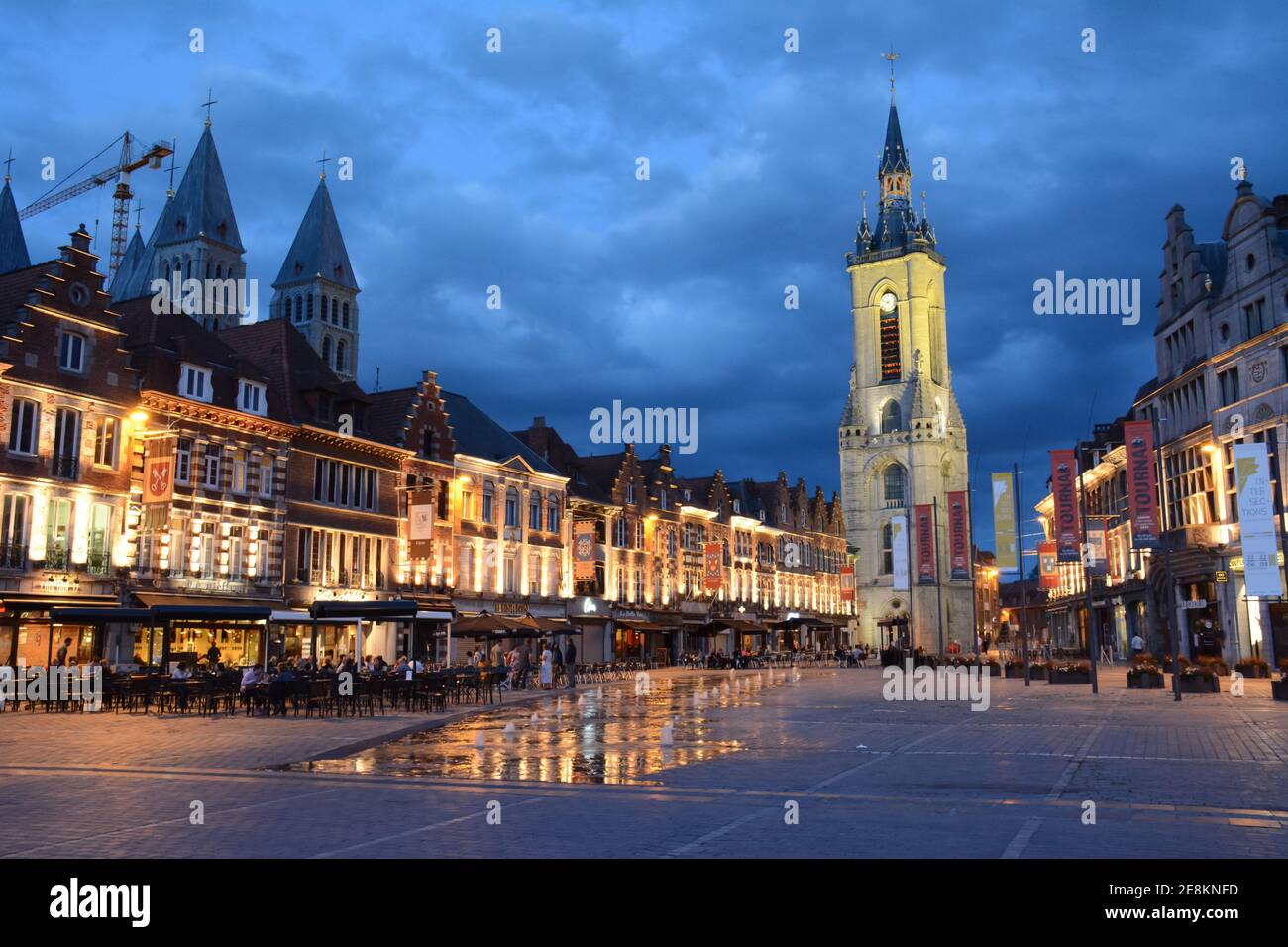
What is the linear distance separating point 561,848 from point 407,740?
12.3 m

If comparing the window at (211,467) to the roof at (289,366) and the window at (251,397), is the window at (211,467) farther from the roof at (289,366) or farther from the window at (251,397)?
the roof at (289,366)

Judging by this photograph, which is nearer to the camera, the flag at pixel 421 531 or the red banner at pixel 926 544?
the flag at pixel 421 531

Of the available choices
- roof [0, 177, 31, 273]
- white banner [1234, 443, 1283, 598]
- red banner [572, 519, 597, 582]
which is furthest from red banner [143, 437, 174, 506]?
roof [0, 177, 31, 273]

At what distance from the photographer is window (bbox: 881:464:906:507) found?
111 meters

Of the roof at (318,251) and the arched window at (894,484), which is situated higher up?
the roof at (318,251)

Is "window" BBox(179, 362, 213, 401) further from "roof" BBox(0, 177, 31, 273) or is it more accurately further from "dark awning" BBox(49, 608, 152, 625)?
"roof" BBox(0, 177, 31, 273)

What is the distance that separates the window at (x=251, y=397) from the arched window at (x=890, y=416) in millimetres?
78801

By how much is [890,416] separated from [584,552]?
61.1 meters

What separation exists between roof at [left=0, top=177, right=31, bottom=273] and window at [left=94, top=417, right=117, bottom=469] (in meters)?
47.5

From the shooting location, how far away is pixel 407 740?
69.8ft

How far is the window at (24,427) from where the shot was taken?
34.8 metres

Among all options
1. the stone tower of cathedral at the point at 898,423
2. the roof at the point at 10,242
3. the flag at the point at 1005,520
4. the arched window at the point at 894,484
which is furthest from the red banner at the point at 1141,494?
the roof at the point at 10,242

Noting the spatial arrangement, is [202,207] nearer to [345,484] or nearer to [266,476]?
[345,484]
